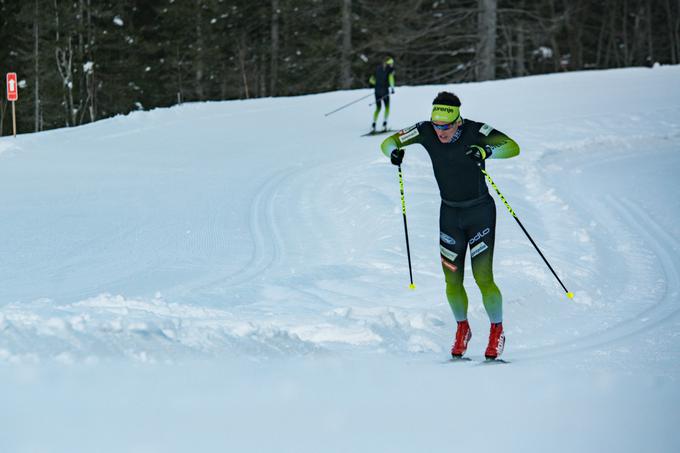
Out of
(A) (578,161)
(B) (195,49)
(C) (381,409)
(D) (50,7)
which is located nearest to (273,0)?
(B) (195,49)

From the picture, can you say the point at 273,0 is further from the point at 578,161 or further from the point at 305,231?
the point at 305,231

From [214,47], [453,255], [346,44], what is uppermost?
[214,47]

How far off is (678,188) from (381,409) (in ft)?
32.8

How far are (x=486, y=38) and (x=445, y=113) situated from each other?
23110mm

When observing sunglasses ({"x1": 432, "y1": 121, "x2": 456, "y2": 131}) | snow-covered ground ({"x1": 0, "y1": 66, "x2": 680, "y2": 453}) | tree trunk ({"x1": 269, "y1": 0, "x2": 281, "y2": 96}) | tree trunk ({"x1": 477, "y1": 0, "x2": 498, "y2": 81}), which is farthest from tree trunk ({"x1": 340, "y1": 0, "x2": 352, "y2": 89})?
sunglasses ({"x1": 432, "y1": 121, "x2": 456, "y2": 131})

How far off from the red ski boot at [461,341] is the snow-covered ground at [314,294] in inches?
5.5

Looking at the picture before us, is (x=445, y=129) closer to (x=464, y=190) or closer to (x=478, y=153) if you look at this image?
(x=478, y=153)

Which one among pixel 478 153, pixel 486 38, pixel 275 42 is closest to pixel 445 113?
pixel 478 153

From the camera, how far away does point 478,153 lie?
20.1ft

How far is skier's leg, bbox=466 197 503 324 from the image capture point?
249 inches

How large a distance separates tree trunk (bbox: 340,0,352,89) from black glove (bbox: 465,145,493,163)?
31.7 meters

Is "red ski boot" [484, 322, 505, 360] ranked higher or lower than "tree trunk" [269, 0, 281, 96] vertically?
lower

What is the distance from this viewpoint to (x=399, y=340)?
6.98 m

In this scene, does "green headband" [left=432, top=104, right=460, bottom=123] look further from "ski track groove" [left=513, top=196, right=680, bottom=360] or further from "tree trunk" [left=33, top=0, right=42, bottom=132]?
"tree trunk" [left=33, top=0, right=42, bottom=132]
